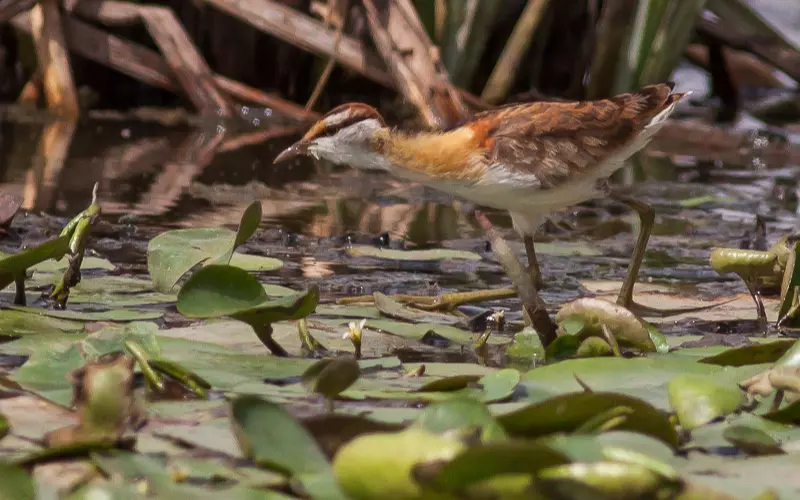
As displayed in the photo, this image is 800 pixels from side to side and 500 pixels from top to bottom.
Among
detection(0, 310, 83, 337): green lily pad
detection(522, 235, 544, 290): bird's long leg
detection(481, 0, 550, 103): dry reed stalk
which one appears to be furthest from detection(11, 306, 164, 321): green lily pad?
detection(481, 0, 550, 103): dry reed stalk

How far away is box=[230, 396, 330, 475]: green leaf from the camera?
2293 millimetres

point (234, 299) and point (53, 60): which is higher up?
point (234, 299)

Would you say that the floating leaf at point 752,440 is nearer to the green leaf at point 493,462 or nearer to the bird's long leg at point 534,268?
the green leaf at point 493,462

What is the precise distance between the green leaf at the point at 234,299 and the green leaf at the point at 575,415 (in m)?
0.87

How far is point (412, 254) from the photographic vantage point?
17.1 ft

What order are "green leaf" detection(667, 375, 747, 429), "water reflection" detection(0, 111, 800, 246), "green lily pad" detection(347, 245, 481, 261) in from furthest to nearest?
"water reflection" detection(0, 111, 800, 246)
"green lily pad" detection(347, 245, 481, 261)
"green leaf" detection(667, 375, 747, 429)

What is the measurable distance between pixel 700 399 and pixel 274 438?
1001 millimetres

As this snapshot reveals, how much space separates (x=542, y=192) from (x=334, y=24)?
5454 mm

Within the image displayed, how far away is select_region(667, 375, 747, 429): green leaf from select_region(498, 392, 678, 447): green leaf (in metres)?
0.18

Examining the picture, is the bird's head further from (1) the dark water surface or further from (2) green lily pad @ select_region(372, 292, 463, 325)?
(2) green lily pad @ select_region(372, 292, 463, 325)

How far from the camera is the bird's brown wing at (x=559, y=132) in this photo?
435cm

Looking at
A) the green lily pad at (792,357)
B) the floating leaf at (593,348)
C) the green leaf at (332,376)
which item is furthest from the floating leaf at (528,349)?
the green leaf at (332,376)

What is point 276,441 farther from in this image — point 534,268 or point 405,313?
point 534,268

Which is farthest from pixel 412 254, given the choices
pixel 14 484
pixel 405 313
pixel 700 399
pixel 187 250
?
pixel 14 484
